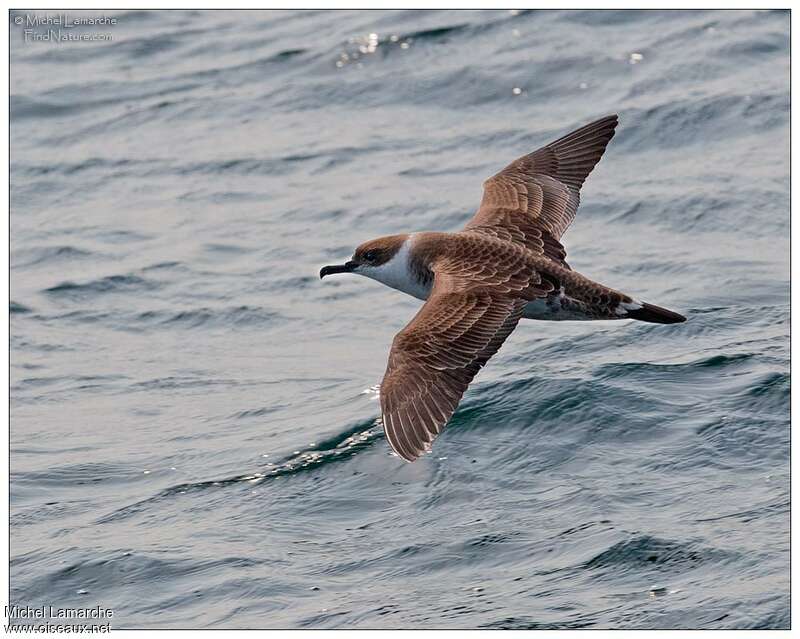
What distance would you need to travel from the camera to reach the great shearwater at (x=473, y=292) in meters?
9.42

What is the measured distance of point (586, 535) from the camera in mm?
10008

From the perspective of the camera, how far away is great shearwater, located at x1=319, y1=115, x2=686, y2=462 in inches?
371

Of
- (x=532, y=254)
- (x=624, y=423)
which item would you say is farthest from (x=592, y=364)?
(x=532, y=254)

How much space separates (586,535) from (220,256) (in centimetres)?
731

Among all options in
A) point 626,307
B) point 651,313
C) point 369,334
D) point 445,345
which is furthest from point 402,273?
point 369,334

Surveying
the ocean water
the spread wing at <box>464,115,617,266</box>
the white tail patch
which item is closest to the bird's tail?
the white tail patch

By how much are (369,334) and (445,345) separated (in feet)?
14.8

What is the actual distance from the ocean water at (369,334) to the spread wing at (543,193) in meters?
1.41

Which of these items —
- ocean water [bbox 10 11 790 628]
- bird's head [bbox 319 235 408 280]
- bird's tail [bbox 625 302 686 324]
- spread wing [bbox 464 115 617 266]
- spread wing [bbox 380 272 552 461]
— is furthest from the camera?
spread wing [bbox 464 115 617 266]

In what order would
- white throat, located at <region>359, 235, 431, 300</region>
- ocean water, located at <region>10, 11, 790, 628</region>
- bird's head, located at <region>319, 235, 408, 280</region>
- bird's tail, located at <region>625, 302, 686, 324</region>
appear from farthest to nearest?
bird's head, located at <region>319, 235, 408, 280</region>
white throat, located at <region>359, 235, 431, 300</region>
bird's tail, located at <region>625, 302, 686, 324</region>
ocean water, located at <region>10, 11, 790, 628</region>

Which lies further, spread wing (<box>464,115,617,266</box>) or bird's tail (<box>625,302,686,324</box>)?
spread wing (<box>464,115,617,266</box>)

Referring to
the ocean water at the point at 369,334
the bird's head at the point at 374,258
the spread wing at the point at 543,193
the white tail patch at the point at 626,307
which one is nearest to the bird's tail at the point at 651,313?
the white tail patch at the point at 626,307

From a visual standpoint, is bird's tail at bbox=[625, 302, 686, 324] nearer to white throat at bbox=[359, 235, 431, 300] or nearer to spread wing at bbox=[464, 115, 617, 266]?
spread wing at bbox=[464, 115, 617, 266]

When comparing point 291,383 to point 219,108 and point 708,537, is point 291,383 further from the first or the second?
point 219,108
